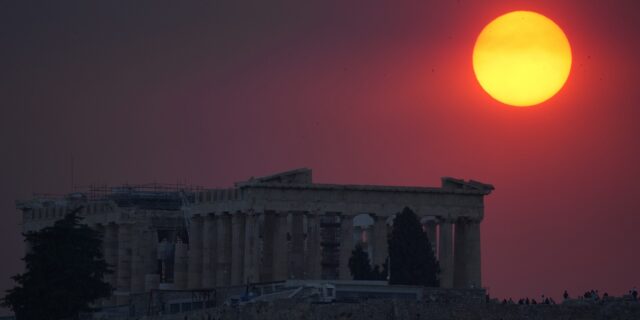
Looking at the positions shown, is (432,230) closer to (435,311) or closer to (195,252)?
(195,252)

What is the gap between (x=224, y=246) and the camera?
494 feet

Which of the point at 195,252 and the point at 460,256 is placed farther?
the point at 195,252

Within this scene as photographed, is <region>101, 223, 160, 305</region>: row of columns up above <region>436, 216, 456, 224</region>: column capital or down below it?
below

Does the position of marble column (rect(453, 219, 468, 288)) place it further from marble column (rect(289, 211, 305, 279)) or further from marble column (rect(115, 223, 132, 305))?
marble column (rect(115, 223, 132, 305))

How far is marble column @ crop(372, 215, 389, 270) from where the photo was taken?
148m

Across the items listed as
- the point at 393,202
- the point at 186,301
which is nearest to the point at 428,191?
the point at 393,202

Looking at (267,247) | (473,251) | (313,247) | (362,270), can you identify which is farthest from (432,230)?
(362,270)

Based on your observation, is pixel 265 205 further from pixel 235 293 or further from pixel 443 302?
pixel 443 302

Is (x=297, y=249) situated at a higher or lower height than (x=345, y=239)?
lower

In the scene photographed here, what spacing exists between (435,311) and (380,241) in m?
31.9

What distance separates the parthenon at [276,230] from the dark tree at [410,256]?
847 centimetres

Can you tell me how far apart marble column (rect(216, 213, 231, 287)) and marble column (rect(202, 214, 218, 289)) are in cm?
97

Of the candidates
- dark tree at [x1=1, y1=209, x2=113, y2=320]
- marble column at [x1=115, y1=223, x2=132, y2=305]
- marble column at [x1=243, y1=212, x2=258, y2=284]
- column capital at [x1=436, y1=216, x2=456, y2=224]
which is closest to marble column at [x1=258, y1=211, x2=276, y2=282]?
marble column at [x1=243, y1=212, x2=258, y2=284]

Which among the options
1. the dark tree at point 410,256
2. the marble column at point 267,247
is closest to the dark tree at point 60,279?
the marble column at point 267,247
